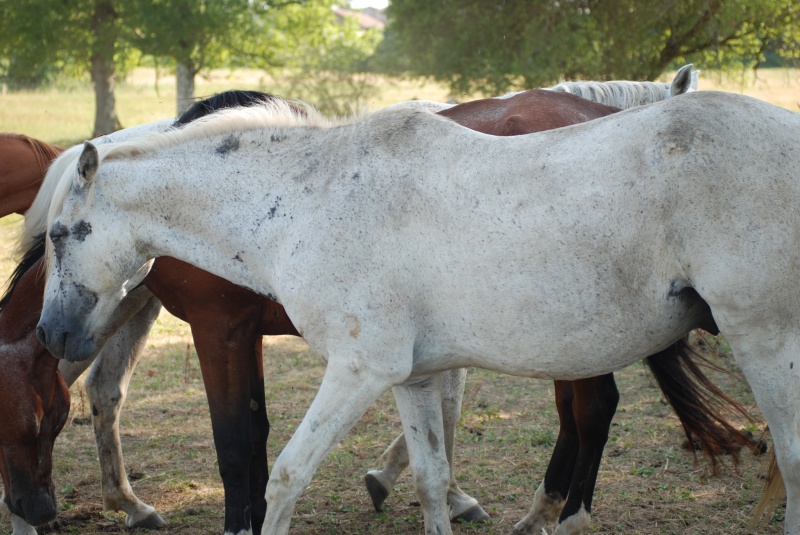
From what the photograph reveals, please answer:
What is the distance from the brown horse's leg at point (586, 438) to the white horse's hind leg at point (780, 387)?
1.07 metres

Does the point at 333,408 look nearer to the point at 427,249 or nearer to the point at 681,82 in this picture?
the point at 427,249

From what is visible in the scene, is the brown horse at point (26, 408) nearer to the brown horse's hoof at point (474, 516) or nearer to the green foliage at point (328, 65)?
the brown horse's hoof at point (474, 516)

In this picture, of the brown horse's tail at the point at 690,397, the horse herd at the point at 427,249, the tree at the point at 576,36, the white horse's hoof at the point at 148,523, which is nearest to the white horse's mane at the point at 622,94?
the brown horse's tail at the point at 690,397

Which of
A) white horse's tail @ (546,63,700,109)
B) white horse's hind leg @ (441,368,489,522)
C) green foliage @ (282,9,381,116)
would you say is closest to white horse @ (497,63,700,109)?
white horse's tail @ (546,63,700,109)

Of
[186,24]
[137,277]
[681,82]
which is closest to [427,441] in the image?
[137,277]

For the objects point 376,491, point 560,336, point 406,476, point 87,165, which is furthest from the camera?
point 406,476

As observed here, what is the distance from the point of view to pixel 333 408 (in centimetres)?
281

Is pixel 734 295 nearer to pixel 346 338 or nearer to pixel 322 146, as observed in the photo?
pixel 346 338

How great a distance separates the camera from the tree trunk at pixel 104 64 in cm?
1950

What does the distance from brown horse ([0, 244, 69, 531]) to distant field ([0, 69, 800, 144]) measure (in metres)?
14.1

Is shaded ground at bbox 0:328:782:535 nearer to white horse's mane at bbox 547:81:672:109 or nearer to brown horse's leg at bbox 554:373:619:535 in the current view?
brown horse's leg at bbox 554:373:619:535

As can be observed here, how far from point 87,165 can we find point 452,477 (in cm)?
245

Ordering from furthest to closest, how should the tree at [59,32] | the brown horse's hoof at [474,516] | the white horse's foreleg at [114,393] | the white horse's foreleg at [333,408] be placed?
→ the tree at [59,32] < the white horse's foreleg at [114,393] < the brown horse's hoof at [474,516] < the white horse's foreleg at [333,408]

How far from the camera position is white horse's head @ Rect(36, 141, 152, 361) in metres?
3.03
